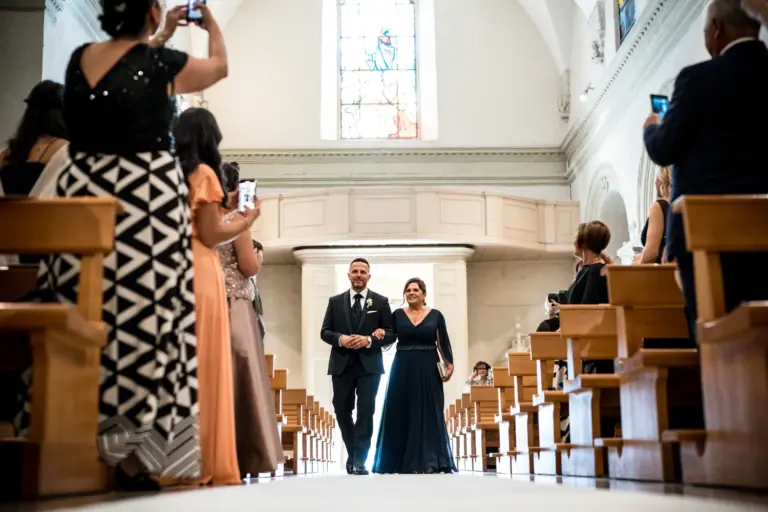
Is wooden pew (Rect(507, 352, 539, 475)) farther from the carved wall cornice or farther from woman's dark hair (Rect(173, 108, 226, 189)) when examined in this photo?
the carved wall cornice

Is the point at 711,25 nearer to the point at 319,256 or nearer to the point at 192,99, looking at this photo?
the point at 319,256

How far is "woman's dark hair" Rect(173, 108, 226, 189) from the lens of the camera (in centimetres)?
411

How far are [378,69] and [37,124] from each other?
16.7 metres

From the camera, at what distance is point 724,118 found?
364 cm

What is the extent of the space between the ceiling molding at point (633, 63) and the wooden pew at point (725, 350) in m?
8.64

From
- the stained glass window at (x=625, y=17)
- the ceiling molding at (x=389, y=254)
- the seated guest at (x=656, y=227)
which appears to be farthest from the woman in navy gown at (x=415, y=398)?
the ceiling molding at (x=389, y=254)

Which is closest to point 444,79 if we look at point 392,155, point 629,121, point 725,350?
point 392,155

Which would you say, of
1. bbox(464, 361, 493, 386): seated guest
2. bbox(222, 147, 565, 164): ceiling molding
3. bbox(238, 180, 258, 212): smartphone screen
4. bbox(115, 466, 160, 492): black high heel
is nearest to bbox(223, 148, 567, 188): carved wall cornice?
bbox(222, 147, 565, 164): ceiling molding

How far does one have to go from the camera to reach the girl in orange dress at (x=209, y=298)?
4.09 metres

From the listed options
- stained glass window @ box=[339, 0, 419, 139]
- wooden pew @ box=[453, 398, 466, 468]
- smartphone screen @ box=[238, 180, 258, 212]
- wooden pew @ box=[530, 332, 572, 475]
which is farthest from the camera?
stained glass window @ box=[339, 0, 419, 139]

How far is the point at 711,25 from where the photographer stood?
371 cm

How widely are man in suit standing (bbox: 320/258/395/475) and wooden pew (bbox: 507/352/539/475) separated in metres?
1.06

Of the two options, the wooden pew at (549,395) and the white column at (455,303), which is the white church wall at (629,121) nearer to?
the white column at (455,303)

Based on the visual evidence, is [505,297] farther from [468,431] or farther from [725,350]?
A: [725,350]
